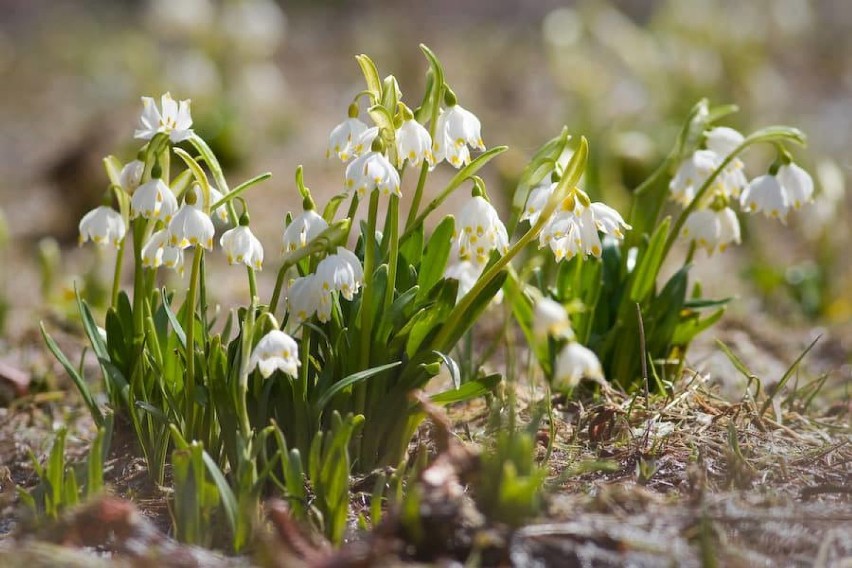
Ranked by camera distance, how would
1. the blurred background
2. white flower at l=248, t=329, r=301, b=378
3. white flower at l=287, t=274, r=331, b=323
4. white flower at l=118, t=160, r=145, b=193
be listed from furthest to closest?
the blurred background
white flower at l=118, t=160, r=145, b=193
white flower at l=287, t=274, r=331, b=323
white flower at l=248, t=329, r=301, b=378

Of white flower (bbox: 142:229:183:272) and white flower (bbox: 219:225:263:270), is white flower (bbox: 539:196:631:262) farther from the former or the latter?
white flower (bbox: 142:229:183:272)

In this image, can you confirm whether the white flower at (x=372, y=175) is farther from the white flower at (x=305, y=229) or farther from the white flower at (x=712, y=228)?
the white flower at (x=712, y=228)

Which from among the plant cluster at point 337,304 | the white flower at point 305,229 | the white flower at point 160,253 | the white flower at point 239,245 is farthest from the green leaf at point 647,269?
the white flower at point 160,253

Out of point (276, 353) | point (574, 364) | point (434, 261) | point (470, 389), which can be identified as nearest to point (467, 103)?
point (434, 261)

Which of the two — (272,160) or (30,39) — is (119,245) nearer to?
(272,160)

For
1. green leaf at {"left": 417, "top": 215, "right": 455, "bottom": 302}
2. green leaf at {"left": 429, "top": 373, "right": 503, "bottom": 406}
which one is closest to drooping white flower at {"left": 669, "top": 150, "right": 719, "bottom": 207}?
green leaf at {"left": 417, "top": 215, "right": 455, "bottom": 302}

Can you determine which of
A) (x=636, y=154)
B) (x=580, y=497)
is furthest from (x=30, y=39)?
(x=580, y=497)
